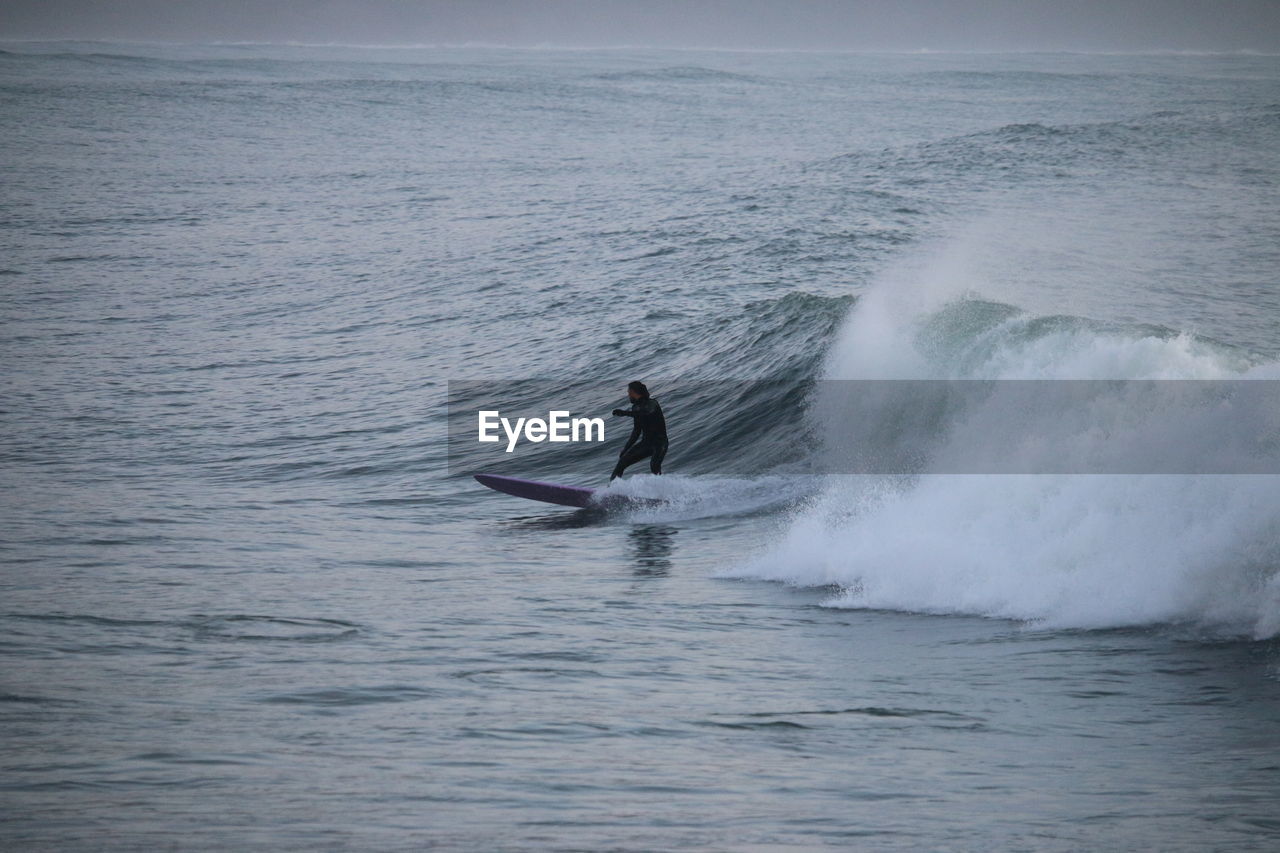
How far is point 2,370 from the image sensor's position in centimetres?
2791

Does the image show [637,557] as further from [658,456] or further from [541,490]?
[541,490]

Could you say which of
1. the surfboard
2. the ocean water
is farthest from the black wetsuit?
the surfboard

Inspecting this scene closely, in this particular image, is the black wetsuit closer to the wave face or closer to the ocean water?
the ocean water

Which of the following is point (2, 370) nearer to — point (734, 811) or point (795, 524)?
point (795, 524)

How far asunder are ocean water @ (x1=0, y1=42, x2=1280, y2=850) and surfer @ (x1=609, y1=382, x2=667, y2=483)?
33cm

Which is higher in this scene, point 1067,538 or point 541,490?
point 1067,538

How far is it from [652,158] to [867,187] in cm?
1823

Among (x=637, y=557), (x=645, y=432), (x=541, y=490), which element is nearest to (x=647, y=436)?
(x=645, y=432)

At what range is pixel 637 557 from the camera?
14.8 metres

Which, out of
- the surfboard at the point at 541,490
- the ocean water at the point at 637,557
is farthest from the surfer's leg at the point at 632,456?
the surfboard at the point at 541,490

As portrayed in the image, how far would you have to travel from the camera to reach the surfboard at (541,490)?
1750cm

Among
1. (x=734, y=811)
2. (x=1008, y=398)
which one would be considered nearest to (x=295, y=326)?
(x=1008, y=398)

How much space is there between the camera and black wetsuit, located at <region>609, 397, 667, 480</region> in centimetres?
1742

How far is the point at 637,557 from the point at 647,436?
313 centimetres
